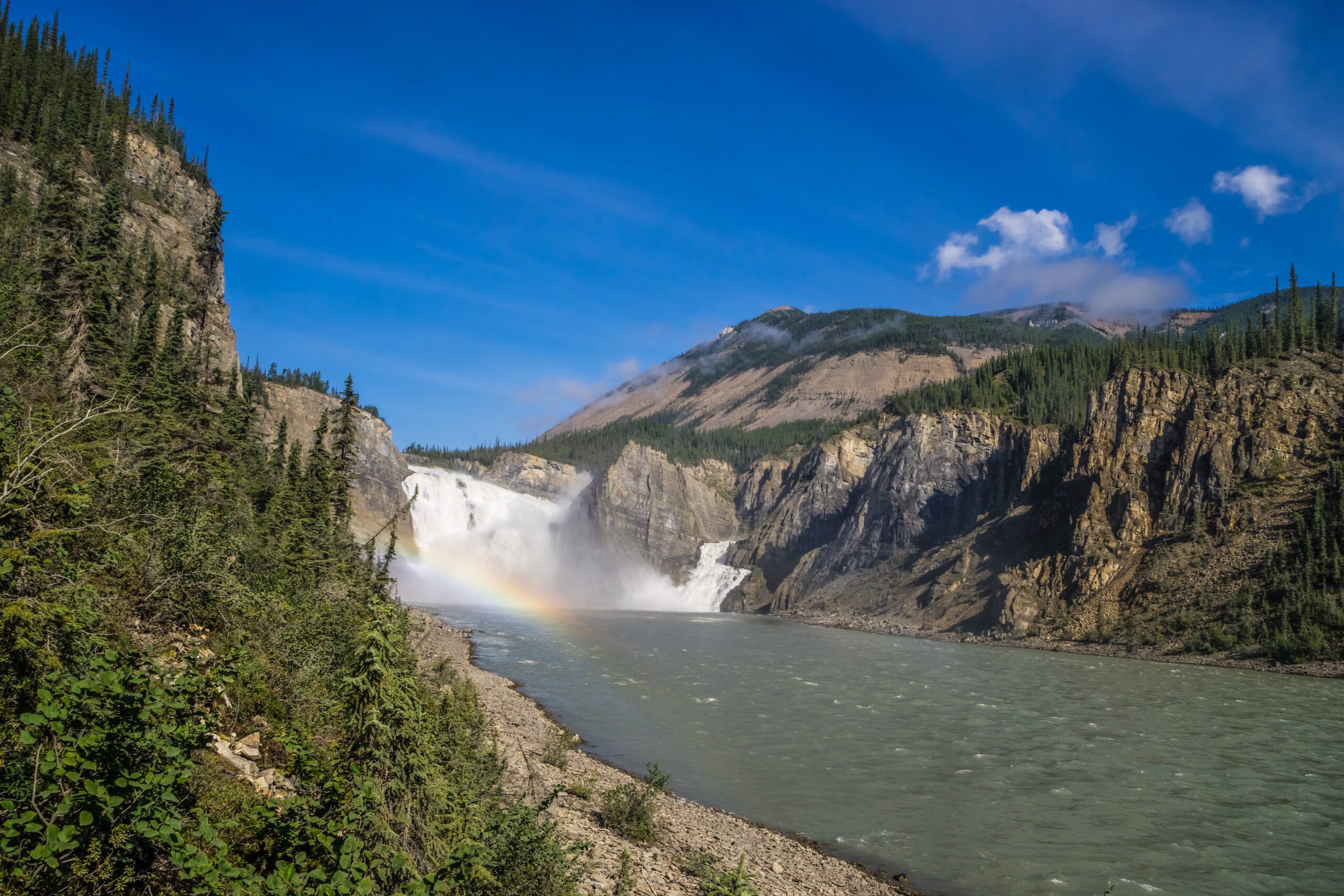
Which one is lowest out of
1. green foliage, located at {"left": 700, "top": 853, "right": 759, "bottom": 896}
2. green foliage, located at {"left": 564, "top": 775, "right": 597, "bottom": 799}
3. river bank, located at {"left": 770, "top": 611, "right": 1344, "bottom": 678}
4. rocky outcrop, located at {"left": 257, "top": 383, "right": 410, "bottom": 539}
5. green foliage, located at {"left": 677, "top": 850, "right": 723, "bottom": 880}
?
river bank, located at {"left": 770, "top": 611, "right": 1344, "bottom": 678}

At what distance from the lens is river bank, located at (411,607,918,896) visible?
1294 cm

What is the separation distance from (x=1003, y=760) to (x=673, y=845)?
14.5 metres

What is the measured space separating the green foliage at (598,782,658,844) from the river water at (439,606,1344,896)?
3745mm

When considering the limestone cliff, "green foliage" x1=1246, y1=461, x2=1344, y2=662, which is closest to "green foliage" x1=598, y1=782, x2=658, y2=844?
the limestone cliff

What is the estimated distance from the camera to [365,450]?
11981cm

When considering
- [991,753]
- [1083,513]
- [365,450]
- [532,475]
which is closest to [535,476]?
[532,475]

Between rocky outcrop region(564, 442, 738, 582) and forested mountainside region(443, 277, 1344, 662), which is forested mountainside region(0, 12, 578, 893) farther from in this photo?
rocky outcrop region(564, 442, 738, 582)

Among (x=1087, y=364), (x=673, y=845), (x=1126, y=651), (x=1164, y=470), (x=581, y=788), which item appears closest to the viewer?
(x=673, y=845)

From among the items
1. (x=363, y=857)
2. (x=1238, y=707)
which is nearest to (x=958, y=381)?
(x=1238, y=707)

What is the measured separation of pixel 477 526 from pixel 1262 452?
114821 millimetres

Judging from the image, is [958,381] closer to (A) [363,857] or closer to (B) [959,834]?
(B) [959,834]

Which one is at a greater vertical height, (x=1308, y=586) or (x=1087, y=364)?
(x=1087, y=364)

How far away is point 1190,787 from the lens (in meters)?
21.6

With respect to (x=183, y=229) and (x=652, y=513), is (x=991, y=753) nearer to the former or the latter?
(x=183, y=229)
